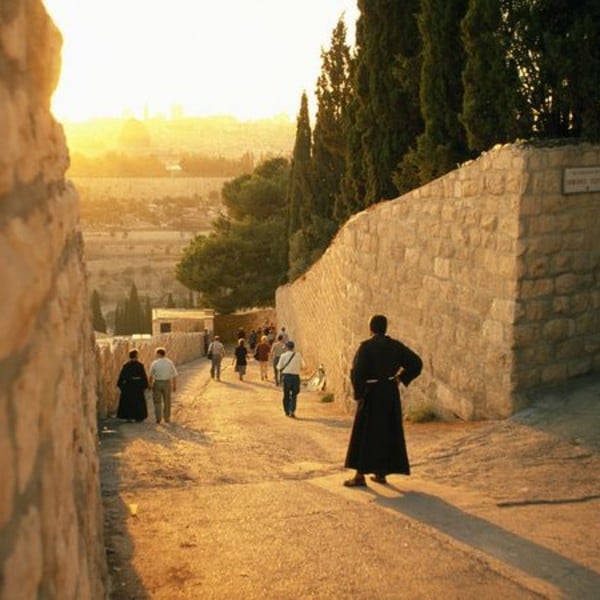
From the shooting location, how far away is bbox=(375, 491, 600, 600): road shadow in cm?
436

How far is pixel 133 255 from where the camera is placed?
93875 mm

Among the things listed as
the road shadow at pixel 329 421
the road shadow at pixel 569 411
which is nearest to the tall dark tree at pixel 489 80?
the road shadow at pixel 569 411

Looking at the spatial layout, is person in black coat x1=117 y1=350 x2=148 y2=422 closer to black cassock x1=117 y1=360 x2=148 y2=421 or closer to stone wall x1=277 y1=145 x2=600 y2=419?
black cassock x1=117 y1=360 x2=148 y2=421

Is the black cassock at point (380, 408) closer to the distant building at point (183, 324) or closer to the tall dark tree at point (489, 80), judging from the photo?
the tall dark tree at point (489, 80)

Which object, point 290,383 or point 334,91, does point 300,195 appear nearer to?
point 334,91

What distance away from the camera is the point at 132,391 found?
11.4 metres

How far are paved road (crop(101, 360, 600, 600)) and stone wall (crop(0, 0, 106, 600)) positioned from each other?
2306mm

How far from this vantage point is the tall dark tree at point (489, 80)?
852 centimetres

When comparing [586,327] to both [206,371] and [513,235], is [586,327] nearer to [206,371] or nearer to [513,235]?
[513,235]

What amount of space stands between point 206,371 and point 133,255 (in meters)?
73.4

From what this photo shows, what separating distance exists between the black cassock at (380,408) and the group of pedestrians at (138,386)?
5.58 metres

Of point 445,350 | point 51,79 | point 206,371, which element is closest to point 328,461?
point 445,350

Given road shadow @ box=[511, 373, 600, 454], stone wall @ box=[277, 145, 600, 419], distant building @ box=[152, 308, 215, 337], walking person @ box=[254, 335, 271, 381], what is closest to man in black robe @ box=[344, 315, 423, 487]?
road shadow @ box=[511, 373, 600, 454]

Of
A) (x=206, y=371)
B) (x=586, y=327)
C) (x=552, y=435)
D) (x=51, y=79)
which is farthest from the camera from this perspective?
(x=206, y=371)
